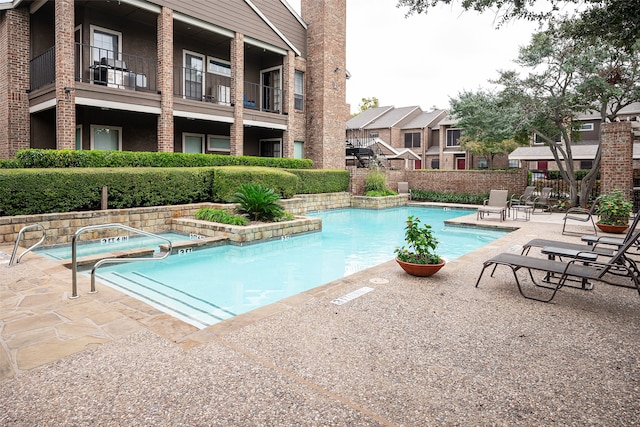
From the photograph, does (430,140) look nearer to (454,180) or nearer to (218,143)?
(454,180)

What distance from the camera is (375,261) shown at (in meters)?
8.75

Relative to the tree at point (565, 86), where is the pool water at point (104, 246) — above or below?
below

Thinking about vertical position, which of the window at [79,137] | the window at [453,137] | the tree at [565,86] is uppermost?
the window at [453,137]

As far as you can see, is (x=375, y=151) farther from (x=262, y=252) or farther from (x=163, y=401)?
(x=163, y=401)

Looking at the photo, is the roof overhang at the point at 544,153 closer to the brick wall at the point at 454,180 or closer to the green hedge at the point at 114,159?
the brick wall at the point at 454,180

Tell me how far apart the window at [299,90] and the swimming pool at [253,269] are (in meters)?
10.3

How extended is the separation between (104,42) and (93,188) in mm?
7278

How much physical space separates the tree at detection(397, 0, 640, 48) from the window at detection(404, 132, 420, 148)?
1346 inches

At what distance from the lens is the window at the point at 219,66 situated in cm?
1809

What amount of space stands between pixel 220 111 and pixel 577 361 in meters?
15.2

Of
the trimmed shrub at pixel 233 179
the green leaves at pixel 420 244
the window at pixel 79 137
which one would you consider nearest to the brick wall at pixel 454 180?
the trimmed shrub at pixel 233 179

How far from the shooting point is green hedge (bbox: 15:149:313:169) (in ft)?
35.2

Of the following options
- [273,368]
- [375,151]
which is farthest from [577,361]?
[375,151]

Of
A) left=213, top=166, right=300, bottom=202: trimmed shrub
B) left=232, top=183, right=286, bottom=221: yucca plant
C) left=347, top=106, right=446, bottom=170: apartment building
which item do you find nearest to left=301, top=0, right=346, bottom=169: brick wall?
left=213, top=166, right=300, bottom=202: trimmed shrub
